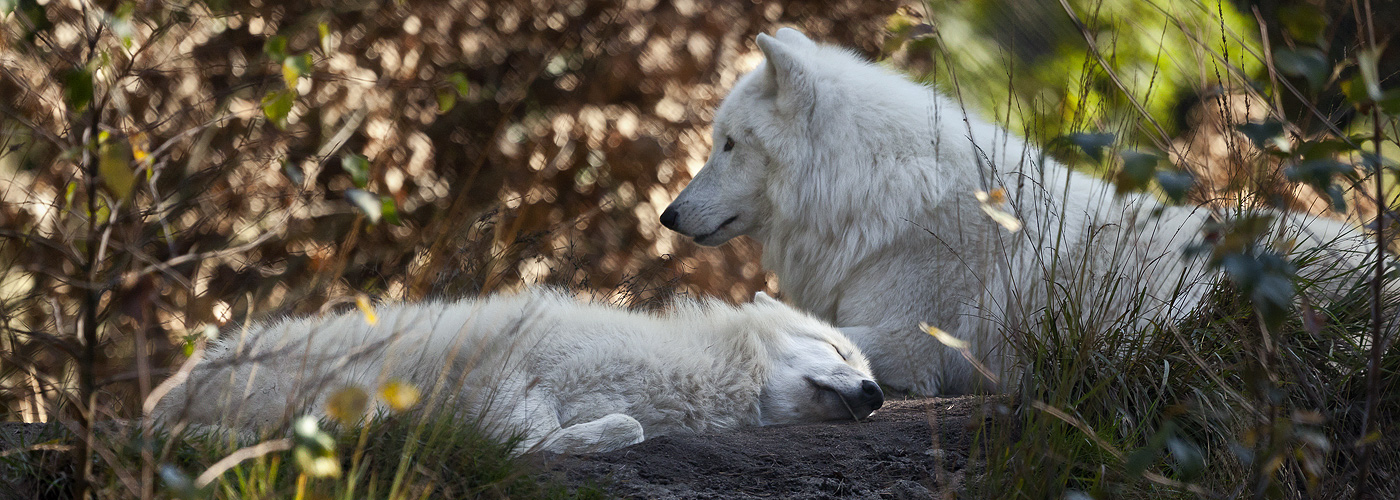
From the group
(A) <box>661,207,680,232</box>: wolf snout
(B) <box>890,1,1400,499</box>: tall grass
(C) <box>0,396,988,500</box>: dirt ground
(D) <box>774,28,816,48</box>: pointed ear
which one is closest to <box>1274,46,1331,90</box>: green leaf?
(B) <box>890,1,1400,499</box>: tall grass

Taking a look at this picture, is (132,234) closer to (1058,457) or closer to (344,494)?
(344,494)

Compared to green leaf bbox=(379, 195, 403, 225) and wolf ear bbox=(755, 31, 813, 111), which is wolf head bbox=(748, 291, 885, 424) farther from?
green leaf bbox=(379, 195, 403, 225)

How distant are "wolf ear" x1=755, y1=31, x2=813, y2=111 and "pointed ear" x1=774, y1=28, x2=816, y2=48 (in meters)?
0.46

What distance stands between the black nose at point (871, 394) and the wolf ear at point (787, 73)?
4.44 feet

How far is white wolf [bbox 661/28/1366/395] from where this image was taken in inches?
144

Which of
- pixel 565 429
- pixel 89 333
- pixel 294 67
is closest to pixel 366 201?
pixel 294 67

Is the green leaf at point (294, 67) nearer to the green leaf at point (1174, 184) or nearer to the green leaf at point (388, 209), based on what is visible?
the green leaf at point (388, 209)

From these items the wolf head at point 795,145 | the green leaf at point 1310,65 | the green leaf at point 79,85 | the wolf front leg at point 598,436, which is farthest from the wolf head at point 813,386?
the green leaf at point 79,85

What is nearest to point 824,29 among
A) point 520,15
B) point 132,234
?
point 520,15

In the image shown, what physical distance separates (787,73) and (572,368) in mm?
1656

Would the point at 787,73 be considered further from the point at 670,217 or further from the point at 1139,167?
the point at 1139,167

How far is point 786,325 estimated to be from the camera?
137 inches

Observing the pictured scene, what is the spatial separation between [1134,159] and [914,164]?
2179 millimetres

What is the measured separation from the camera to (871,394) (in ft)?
10.3
